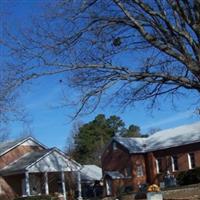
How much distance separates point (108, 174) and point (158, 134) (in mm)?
8994

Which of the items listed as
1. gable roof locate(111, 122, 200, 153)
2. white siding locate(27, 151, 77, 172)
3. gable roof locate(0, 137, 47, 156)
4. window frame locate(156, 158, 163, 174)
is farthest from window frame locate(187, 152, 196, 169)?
gable roof locate(0, 137, 47, 156)

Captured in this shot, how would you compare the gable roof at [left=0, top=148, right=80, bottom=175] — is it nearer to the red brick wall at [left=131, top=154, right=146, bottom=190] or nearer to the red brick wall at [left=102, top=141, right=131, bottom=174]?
the red brick wall at [left=131, top=154, right=146, bottom=190]

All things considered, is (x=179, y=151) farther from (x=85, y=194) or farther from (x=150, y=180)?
(x=85, y=194)

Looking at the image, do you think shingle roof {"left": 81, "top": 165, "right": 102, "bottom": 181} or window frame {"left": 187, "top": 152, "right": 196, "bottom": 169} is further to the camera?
shingle roof {"left": 81, "top": 165, "right": 102, "bottom": 181}

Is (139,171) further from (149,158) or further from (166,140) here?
(166,140)

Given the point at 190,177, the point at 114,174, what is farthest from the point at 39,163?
the point at 114,174

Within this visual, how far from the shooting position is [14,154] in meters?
49.6

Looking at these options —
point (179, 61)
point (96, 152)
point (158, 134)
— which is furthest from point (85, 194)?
point (179, 61)

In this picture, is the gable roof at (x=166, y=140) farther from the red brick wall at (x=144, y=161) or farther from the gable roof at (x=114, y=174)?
the gable roof at (x=114, y=174)

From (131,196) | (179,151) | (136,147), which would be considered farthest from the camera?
(136,147)

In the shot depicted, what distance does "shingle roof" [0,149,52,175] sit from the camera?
152 ft

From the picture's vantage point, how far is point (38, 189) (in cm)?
4897

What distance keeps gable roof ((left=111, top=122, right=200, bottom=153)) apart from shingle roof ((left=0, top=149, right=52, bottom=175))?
1822 cm

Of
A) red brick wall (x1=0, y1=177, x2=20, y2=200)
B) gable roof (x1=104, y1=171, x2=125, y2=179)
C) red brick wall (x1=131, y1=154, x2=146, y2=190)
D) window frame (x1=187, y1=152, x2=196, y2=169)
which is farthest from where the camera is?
gable roof (x1=104, y1=171, x2=125, y2=179)
